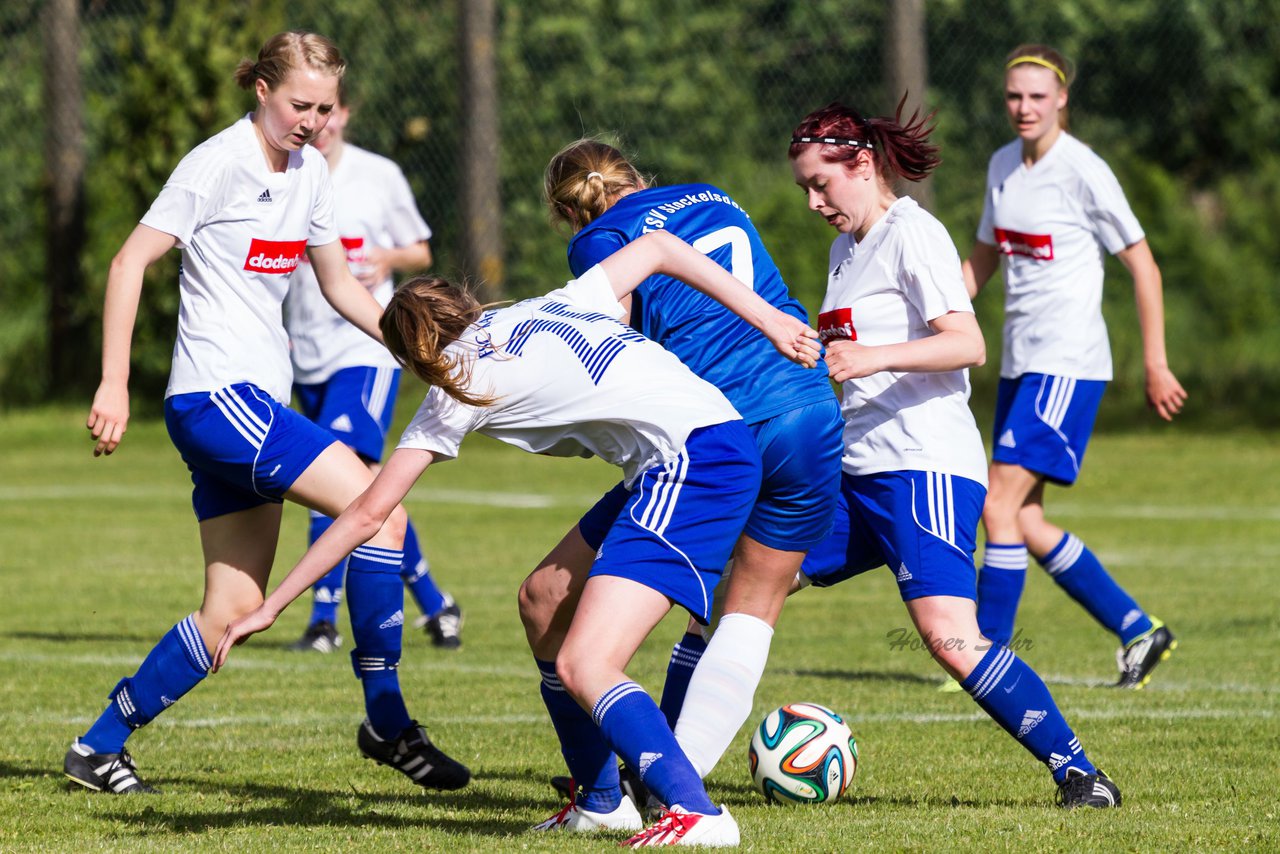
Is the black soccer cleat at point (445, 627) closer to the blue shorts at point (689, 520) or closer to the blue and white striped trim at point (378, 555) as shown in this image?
the blue and white striped trim at point (378, 555)

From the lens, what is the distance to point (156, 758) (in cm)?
575

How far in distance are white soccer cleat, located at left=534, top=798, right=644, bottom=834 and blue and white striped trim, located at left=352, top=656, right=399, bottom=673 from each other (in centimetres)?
81

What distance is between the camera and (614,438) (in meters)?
4.36

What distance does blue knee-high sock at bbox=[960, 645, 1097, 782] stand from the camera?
473 cm

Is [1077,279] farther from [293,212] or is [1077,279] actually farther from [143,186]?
[143,186]

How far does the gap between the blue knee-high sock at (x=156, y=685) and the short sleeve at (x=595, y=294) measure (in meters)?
1.60

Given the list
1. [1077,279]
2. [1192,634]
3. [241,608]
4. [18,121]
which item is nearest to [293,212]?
[241,608]

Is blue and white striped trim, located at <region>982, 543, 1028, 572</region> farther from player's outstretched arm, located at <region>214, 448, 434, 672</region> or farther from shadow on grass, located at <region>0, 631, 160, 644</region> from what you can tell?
shadow on grass, located at <region>0, 631, 160, 644</region>

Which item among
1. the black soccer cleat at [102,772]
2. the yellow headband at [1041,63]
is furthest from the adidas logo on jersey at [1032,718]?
the yellow headband at [1041,63]

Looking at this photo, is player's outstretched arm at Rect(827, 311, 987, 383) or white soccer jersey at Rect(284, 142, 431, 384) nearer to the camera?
player's outstretched arm at Rect(827, 311, 987, 383)

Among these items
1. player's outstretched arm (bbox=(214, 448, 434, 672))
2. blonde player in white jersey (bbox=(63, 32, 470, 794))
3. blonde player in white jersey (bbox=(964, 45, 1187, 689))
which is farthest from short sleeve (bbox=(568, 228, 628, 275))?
blonde player in white jersey (bbox=(964, 45, 1187, 689))

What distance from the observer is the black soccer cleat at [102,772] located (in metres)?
5.20

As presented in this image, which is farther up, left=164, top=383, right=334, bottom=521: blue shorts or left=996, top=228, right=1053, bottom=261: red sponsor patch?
left=164, top=383, right=334, bottom=521: blue shorts

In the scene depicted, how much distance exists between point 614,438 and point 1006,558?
3.09 m
